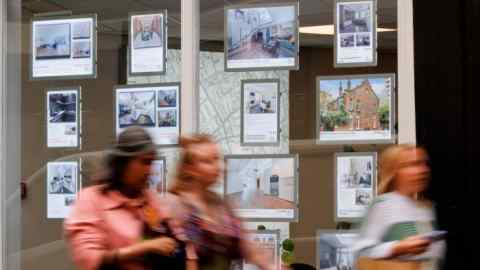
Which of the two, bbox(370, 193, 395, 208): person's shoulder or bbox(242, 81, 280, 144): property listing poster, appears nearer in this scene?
bbox(370, 193, 395, 208): person's shoulder

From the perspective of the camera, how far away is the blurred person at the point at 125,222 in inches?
139

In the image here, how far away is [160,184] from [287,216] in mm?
1057

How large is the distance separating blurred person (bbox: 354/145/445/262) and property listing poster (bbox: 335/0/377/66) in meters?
1.97

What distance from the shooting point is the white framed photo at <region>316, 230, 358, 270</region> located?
6336mm

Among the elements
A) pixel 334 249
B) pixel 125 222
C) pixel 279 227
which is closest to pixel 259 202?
pixel 279 227

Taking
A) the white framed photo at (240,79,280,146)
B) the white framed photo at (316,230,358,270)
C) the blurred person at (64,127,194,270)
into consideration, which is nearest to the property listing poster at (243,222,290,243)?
the white framed photo at (316,230,358,270)

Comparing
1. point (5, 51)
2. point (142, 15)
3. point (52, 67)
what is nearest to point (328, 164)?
point (142, 15)

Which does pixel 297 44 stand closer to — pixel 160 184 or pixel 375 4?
pixel 375 4

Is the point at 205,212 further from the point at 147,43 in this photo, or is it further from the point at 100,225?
the point at 147,43

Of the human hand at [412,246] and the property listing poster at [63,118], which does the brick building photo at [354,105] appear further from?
the human hand at [412,246]

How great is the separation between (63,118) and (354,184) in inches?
98.2

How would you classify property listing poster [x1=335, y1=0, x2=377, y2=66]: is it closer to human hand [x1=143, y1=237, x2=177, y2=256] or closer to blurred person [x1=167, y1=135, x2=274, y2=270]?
blurred person [x1=167, y1=135, x2=274, y2=270]

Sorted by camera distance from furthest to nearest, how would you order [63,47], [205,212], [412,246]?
[63,47]
[412,246]
[205,212]

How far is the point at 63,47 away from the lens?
7020 mm
